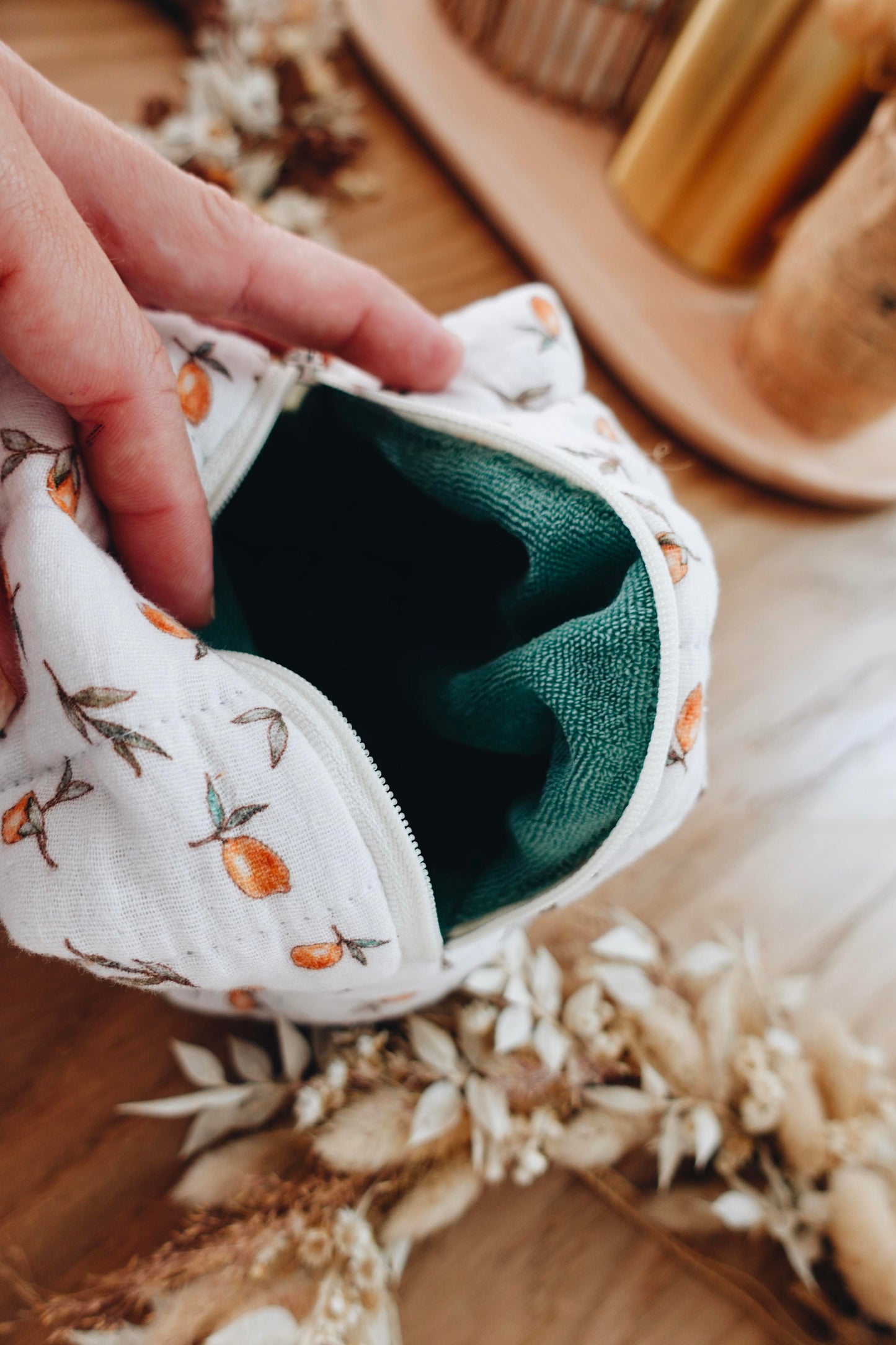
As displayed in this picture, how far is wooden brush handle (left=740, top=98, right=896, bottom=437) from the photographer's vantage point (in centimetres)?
44

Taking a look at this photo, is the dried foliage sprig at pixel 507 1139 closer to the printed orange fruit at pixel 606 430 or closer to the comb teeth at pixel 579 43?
the printed orange fruit at pixel 606 430

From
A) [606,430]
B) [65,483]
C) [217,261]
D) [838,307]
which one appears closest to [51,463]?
[65,483]

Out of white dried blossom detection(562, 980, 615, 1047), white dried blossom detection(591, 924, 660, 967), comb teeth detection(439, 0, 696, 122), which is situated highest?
comb teeth detection(439, 0, 696, 122)

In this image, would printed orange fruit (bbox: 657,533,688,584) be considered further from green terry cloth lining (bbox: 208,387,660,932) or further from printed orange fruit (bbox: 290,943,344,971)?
printed orange fruit (bbox: 290,943,344,971)

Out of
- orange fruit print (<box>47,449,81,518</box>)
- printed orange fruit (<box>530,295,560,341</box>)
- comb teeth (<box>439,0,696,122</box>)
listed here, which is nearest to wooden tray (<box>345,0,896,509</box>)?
comb teeth (<box>439,0,696,122</box>)

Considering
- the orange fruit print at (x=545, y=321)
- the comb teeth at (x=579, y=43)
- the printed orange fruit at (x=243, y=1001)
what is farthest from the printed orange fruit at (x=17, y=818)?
the comb teeth at (x=579, y=43)

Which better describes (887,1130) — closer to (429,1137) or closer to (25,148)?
(429,1137)

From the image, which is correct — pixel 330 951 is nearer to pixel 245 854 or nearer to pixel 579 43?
pixel 245 854

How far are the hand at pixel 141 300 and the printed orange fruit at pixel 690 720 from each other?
167mm

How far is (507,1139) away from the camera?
0.35m

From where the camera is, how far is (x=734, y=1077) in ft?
1.22

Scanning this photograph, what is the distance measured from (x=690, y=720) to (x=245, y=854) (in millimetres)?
144

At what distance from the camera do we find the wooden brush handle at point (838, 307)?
0.44m

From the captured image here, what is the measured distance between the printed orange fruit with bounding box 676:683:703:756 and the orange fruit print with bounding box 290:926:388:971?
113 mm
